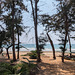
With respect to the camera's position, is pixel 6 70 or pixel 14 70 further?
pixel 14 70

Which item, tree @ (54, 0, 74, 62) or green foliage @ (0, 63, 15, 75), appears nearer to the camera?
green foliage @ (0, 63, 15, 75)

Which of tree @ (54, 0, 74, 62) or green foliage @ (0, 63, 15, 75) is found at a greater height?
tree @ (54, 0, 74, 62)

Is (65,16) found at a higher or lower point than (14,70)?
higher

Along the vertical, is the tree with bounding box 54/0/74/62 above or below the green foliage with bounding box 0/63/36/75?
above

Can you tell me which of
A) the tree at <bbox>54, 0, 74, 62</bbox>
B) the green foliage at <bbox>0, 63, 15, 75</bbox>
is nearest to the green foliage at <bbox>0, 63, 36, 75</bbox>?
the green foliage at <bbox>0, 63, 15, 75</bbox>

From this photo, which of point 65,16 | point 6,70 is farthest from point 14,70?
point 65,16

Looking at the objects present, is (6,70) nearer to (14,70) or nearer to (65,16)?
(14,70)

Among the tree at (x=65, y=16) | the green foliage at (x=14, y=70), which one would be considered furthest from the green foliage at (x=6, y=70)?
the tree at (x=65, y=16)

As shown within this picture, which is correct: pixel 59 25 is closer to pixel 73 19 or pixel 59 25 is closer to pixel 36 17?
pixel 73 19

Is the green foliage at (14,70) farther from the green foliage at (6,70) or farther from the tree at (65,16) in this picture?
the tree at (65,16)

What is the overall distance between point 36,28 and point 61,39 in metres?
6.45

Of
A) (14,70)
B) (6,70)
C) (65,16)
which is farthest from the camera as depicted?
(65,16)

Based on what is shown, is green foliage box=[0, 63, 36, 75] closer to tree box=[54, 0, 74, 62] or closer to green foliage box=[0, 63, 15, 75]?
green foliage box=[0, 63, 15, 75]

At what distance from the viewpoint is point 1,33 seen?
32.3 ft
